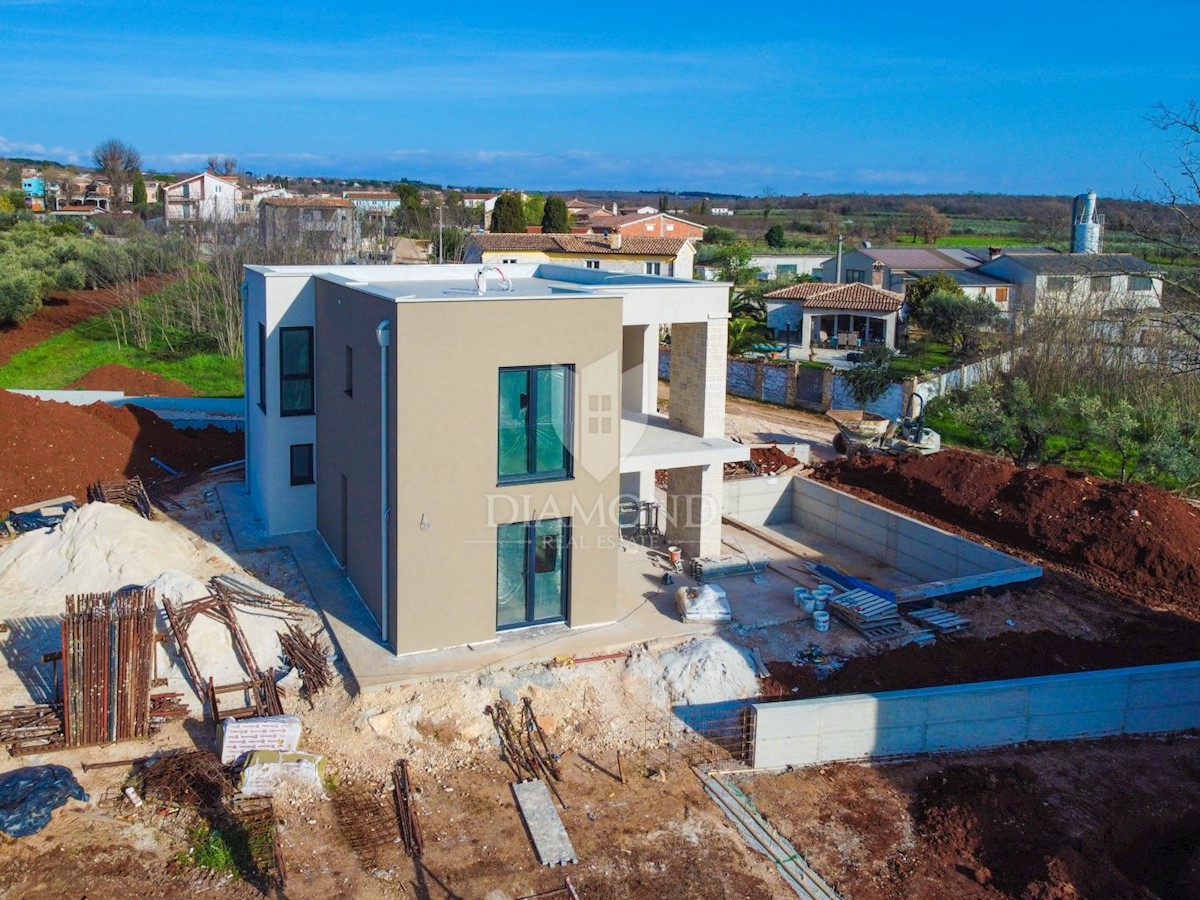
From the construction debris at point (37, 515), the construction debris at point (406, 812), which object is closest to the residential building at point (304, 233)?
the construction debris at point (37, 515)

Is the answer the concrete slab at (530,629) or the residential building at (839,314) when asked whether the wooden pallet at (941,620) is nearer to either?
the concrete slab at (530,629)

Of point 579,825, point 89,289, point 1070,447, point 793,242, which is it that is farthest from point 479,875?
point 793,242

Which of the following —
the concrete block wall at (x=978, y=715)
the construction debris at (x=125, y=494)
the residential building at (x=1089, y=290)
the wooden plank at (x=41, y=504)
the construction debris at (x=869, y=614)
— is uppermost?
the residential building at (x=1089, y=290)

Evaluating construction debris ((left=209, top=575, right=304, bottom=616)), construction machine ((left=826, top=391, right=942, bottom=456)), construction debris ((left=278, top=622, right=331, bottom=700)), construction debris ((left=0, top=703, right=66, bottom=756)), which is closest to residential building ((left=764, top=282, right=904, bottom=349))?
construction machine ((left=826, top=391, right=942, bottom=456))

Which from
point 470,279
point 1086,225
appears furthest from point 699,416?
point 1086,225

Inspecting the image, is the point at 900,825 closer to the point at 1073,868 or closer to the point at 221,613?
the point at 1073,868

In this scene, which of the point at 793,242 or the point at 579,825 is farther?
the point at 793,242
